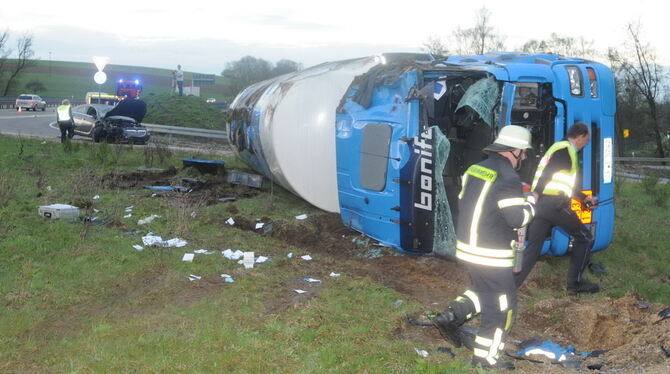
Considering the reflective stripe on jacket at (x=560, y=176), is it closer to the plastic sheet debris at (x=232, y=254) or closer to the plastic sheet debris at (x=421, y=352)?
the plastic sheet debris at (x=421, y=352)

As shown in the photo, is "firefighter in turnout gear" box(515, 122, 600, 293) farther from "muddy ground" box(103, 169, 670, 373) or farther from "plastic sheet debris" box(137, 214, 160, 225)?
"plastic sheet debris" box(137, 214, 160, 225)

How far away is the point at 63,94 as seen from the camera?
67000 millimetres

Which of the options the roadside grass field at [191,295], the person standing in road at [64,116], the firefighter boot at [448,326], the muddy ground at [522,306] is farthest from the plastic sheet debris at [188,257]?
the person standing in road at [64,116]

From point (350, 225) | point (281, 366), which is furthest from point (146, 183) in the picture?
point (281, 366)

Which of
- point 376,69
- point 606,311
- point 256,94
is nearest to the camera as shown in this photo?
point 606,311

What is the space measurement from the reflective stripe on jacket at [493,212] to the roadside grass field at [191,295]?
2.62 feet

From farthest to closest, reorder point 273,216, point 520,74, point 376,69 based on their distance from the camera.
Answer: point 273,216 → point 376,69 → point 520,74

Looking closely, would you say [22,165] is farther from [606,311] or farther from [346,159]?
[606,311]

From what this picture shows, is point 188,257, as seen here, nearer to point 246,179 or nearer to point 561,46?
point 246,179

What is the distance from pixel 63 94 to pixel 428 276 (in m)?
66.9

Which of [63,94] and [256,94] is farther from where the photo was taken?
[63,94]

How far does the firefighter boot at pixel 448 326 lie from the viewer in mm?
5051

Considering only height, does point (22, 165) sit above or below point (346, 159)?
below

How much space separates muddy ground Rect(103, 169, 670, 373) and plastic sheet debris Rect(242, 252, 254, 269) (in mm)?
643
